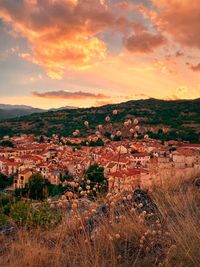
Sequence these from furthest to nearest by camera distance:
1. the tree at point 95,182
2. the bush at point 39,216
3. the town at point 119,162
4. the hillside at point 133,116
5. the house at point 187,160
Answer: the hillside at point 133,116 < the house at point 187,160 < the bush at point 39,216 < the town at point 119,162 < the tree at point 95,182

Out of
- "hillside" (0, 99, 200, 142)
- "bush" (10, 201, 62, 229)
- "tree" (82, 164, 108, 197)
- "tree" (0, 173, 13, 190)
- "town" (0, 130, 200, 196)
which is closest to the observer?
"tree" (82, 164, 108, 197)

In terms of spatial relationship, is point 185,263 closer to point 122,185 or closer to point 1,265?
point 1,265

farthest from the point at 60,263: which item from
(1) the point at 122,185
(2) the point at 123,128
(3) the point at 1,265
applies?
(1) the point at 122,185

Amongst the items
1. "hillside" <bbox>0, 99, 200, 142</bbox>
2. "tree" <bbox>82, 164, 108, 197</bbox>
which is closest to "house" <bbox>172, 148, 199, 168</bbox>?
"tree" <bbox>82, 164, 108, 197</bbox>

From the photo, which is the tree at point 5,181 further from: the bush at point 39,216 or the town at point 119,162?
the bush at point 39,216

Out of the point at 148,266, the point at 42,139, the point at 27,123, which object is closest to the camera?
the point at 148,266

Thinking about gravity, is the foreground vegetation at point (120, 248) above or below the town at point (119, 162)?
below

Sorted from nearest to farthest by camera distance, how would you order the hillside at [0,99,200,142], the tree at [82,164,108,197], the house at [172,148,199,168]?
the tree at [82,164,108,197] → the house at [172,148,199,168] → the hillside at [0,99,200,142]

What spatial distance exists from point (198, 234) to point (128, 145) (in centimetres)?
105

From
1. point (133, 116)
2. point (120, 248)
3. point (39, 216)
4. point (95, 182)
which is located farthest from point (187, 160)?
point (133, 116)

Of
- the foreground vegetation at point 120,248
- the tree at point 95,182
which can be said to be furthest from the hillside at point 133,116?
the foreground vegetation at point 120,248

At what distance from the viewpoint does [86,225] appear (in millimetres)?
3832

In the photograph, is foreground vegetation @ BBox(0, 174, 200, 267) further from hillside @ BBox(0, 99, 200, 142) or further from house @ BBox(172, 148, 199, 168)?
hillside @ BBox(0, 99, 200, 142)

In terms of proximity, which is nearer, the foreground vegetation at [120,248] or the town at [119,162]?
the foreground vegetation at [120,248]
